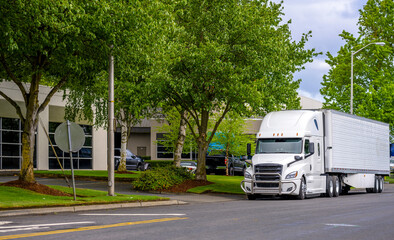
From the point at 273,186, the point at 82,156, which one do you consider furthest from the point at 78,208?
the point at 82,156

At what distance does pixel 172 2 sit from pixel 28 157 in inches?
314

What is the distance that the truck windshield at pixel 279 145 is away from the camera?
78.9 feet

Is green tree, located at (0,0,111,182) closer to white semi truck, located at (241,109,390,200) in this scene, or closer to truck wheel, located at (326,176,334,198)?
white semi truck, located at (241,109,390,200)

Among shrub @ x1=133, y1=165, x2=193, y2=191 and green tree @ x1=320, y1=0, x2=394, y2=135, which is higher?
green tree @ x1=320, y1=0, x2=394, y2=135

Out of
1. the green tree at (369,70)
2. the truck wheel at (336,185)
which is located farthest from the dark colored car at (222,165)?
the truck wheel at (336,185)

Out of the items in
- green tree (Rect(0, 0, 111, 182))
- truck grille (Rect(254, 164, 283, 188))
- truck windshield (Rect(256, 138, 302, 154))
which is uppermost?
green tree (Rect(0, 0, 111, 182))

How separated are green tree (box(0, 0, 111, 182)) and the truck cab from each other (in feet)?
25.3

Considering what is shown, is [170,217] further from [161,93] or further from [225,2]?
[225,2]

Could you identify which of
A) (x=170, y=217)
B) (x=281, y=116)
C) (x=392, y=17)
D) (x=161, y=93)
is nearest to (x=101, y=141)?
(x=161, y=93)

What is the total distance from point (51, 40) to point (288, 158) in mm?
10688

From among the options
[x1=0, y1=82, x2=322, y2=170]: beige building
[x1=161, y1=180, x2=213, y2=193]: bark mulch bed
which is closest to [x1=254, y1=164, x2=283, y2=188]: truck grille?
[x1=161, y1=180, x2=213, y2=193]: bark mulch bed

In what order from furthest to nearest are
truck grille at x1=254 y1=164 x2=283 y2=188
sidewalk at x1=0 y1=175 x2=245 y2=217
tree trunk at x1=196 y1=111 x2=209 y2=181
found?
tree trunk at x1=196 y1=111 x2=209 y2=181
truck grille at x1=254 y1=164 x2=283 y2=188
sidewalk at x1=0 y1=175 x2=245 y2=217

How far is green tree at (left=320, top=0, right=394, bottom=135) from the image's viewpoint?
1752 inches

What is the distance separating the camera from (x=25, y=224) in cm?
1236
